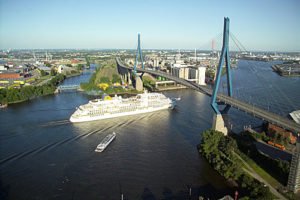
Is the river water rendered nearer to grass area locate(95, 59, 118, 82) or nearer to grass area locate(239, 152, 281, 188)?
grass area locate(239, 152, 281, 188)

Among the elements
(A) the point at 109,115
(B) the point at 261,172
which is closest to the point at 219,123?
(B) the point at 261,172

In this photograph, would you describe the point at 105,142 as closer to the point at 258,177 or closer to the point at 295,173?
the point at 258,177

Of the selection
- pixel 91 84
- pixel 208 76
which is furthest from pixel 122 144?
pixel 208 76

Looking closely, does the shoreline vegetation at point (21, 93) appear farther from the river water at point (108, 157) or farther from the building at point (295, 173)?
the building at point (295, 173)

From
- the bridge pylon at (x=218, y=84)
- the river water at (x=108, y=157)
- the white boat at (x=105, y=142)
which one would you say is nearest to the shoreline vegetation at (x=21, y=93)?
the river water at (x=108, y=157)

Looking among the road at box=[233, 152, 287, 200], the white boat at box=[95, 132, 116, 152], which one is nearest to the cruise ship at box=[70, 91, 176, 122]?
the white boat at box=[95, 132, 116, 152]
